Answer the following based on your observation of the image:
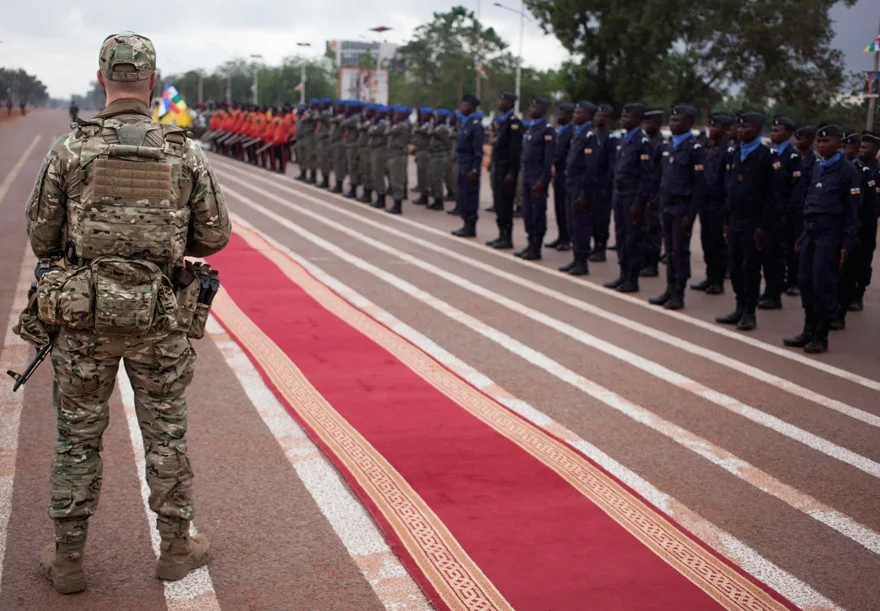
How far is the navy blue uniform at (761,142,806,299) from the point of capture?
10.2m

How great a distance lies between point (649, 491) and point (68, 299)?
123 inches

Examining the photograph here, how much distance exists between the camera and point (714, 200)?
10.7m

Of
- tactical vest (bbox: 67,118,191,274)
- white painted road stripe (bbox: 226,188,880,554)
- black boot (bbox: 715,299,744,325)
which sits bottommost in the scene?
white painted road stripe (bbox: 226,188,880,554)

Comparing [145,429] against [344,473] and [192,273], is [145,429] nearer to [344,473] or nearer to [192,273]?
[192,273]

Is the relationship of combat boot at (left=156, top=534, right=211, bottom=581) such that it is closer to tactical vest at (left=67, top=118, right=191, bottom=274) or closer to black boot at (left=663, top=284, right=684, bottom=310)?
tactical vest at (left=67, top=118, right=191, bottom=274)

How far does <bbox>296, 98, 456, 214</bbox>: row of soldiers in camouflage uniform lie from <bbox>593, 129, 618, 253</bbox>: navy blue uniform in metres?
→ 6.16

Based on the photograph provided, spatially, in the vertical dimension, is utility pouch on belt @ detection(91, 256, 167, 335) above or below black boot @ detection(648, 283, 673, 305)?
above

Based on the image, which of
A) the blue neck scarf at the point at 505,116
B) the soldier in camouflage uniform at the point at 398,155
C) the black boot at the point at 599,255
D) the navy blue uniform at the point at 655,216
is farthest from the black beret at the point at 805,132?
the soldier in camouflage uniform at the point at 398,155

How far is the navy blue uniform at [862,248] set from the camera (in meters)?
10.4

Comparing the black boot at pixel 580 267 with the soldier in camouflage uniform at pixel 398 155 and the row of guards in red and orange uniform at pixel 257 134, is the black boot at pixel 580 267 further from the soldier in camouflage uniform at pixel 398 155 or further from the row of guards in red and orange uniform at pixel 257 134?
the row of guards in red and orange uniform at pixel 257 134

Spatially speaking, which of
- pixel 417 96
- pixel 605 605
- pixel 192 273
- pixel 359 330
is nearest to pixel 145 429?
pixel 192 273

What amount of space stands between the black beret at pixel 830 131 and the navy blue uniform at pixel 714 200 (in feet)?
4.21

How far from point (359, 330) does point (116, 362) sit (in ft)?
16.3

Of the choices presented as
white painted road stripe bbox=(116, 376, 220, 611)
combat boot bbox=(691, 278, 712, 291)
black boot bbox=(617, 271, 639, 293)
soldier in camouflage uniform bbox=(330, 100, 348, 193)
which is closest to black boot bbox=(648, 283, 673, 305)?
black boot bbox=(617, 271, 639, 293)
